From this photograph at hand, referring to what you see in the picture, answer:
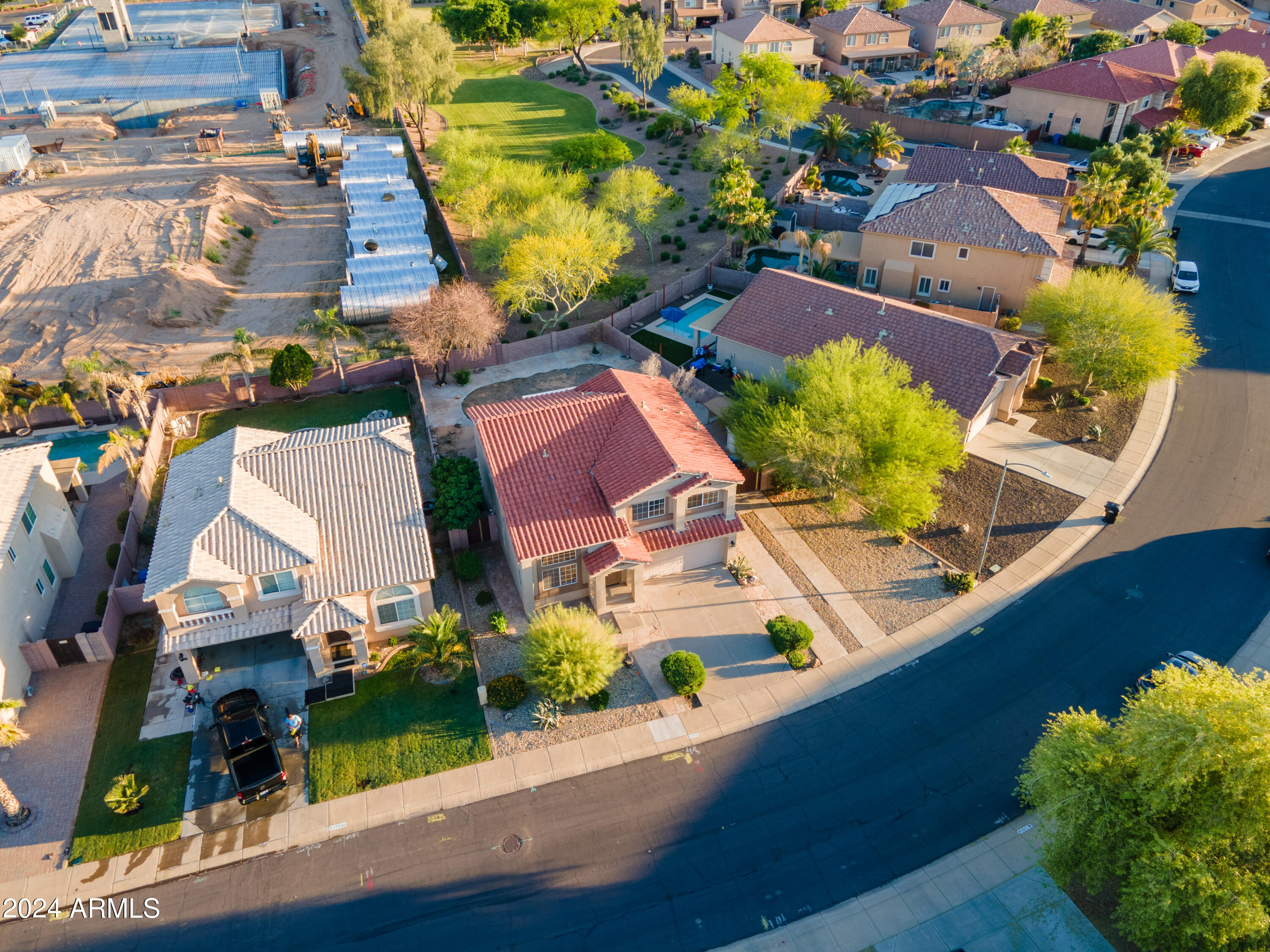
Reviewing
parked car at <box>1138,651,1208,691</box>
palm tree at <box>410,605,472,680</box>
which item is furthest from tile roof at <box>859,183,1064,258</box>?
palm tree at <box>410,605,472,680</box>

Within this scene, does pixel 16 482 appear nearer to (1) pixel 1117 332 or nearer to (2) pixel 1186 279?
(1) pixel 1117 332

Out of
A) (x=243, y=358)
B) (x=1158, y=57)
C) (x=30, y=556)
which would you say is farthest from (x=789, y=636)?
(x=1158, y=57)

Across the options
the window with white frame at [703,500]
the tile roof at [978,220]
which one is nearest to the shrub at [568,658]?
the window with white frame at [703,500]

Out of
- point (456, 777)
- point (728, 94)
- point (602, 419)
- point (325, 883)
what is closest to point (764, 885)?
point (456, 777)

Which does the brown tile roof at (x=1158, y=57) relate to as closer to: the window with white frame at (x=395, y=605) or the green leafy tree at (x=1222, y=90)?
the green leafy tree at (x=1222, y=90)

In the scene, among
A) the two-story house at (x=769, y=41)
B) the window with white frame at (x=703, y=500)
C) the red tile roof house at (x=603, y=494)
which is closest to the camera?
the red tile roof house at (x=603, y=494)

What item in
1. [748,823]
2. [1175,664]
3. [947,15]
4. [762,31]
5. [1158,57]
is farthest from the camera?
[947,15]
